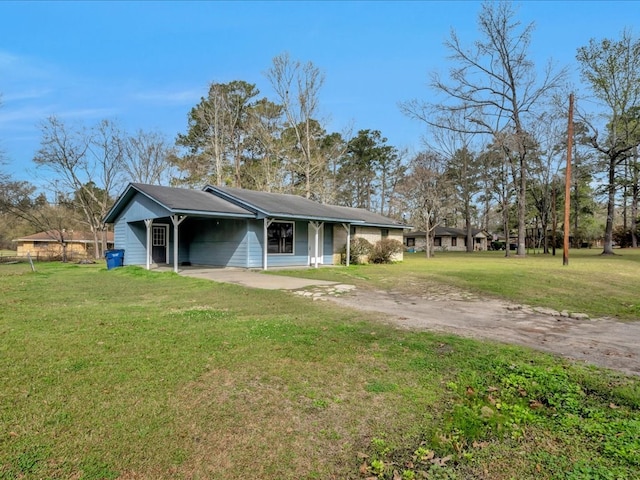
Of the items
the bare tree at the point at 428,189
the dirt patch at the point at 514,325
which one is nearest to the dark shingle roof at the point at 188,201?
the dirt patch at the point at 514,325

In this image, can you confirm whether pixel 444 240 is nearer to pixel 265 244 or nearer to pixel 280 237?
pixel 280 237

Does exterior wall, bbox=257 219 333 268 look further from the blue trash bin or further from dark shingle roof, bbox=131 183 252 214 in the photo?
the blue trash bin

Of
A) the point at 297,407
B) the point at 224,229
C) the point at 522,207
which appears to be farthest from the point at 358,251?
the point at 297,407

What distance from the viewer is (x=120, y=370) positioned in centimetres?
377

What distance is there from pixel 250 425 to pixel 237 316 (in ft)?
12.4

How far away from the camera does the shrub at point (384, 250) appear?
21062 mm

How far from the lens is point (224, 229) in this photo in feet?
54.0

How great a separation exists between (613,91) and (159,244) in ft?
110

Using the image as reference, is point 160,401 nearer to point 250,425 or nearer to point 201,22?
point 250,425

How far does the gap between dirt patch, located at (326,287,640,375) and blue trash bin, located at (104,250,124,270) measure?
41.8 ft

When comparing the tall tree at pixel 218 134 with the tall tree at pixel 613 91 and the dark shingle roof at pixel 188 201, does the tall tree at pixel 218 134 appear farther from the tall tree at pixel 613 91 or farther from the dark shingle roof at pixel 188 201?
the tall tree at pixel 613 91

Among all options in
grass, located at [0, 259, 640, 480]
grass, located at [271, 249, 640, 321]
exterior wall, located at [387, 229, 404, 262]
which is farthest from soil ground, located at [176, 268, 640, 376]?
exterior wall, located at [387, 229, 404, 262]

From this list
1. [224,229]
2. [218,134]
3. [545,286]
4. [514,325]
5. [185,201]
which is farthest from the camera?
[218,134]

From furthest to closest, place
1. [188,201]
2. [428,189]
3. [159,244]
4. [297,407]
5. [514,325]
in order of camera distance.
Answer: [428,189], [159,244], [188,201], [514,325], [297,407]
